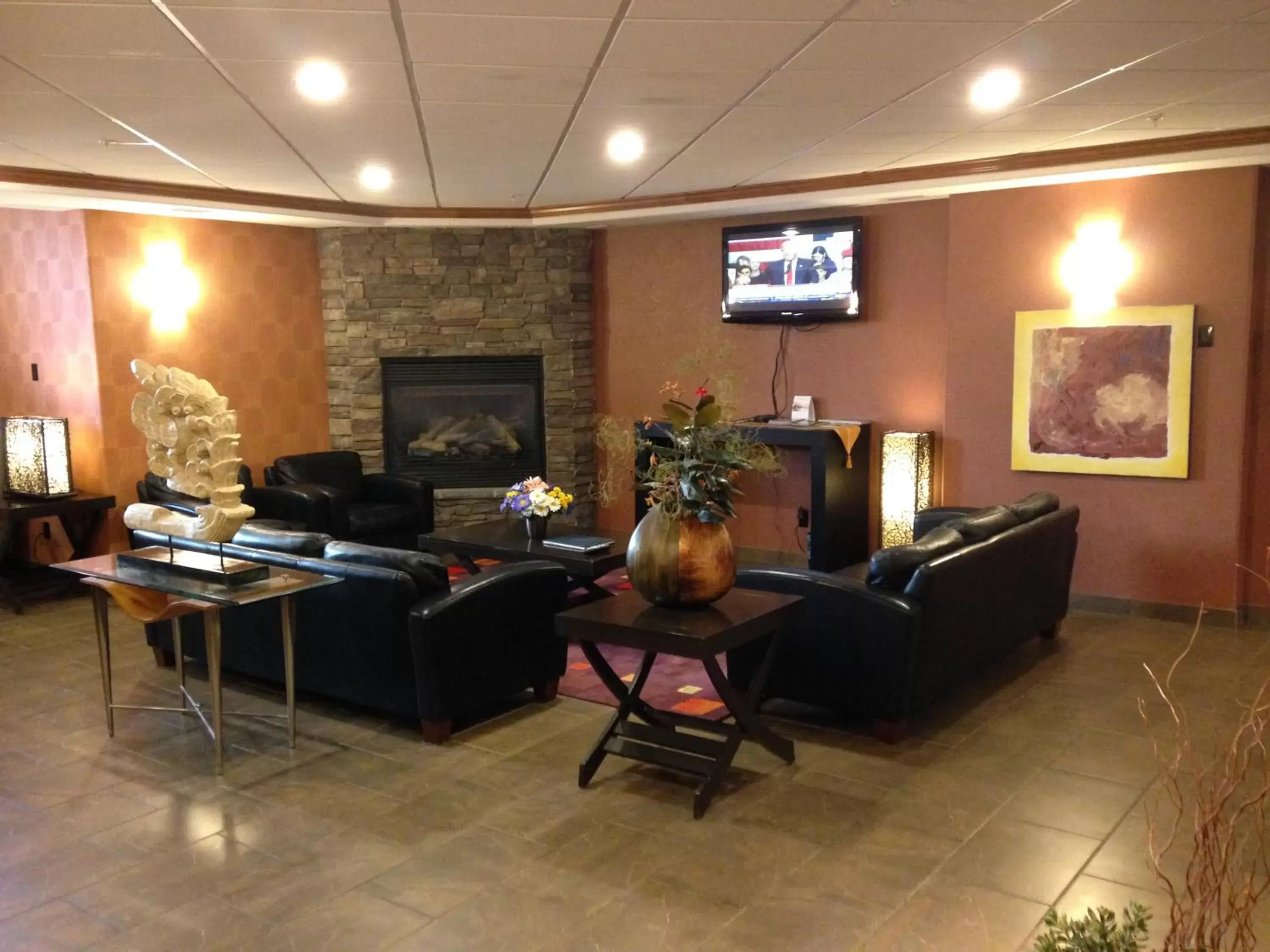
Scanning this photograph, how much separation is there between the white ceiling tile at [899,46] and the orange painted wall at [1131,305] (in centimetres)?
247

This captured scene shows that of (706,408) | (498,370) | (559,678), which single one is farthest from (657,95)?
(498,370)

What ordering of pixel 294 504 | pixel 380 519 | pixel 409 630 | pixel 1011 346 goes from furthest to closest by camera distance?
1. pixel 380 519
2. pixel 294 504
3. pixel 1011 346
4. pixel 409 630

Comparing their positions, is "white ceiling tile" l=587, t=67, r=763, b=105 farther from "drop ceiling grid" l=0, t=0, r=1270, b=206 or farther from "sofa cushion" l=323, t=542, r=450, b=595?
"sofa cushion" l=323, t=542, r=450, b=595

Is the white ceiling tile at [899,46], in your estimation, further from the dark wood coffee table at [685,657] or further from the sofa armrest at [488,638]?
the sofa armrest at [488,638]

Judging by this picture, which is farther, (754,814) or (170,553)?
(170,553)

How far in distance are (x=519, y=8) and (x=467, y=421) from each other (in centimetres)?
550

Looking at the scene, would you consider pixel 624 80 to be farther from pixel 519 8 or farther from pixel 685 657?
pixel 685 657

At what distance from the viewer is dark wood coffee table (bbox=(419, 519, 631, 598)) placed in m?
5.65

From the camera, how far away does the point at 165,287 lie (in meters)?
7.25

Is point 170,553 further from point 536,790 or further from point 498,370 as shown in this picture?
point 498,370

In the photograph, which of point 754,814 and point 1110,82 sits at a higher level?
point 1110,82

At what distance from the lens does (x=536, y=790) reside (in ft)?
12.7

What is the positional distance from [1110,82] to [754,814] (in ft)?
10.5

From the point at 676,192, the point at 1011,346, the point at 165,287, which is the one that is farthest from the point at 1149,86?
the point at 165,287
